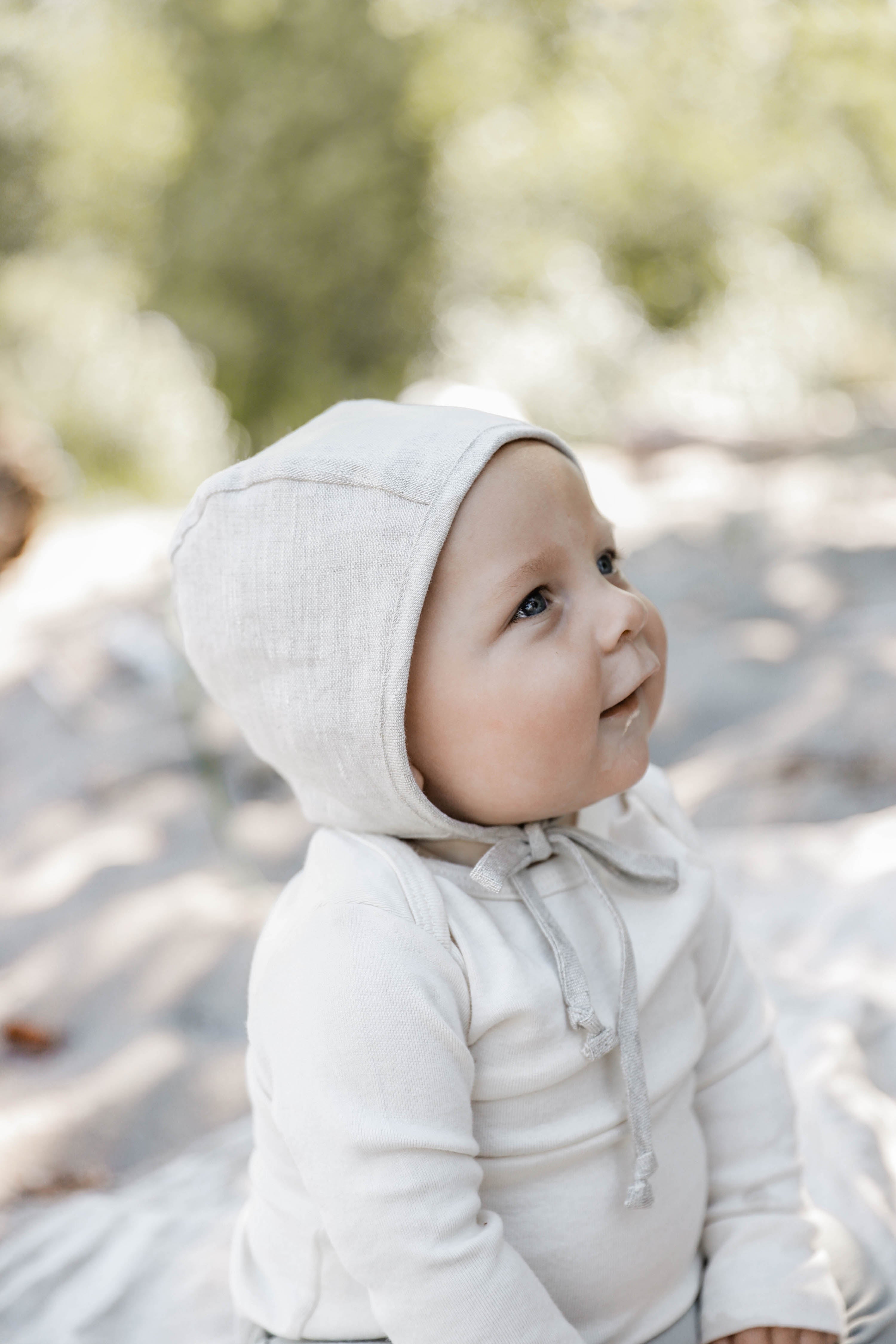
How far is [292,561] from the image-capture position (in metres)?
0.97

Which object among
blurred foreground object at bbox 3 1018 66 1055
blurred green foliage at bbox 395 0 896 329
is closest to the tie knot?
blurred foreground object at bbox 3 1018 66 1055

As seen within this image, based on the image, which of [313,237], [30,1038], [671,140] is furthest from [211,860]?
[313,237]

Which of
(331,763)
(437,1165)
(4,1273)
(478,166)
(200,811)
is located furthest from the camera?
(478,166)

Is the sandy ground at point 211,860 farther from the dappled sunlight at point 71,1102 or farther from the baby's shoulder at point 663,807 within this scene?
Answer: the baby's shoulder at point 663,807

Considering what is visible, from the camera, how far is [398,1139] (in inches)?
34.7

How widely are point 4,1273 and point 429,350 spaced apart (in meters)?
9.54

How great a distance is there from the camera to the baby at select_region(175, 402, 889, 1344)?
90 centimetres

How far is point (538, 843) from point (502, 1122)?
25 cm

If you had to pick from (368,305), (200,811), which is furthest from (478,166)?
(200,811)

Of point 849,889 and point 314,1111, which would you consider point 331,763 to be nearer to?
point 314,1111

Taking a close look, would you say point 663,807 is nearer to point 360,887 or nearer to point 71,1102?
point 360,887

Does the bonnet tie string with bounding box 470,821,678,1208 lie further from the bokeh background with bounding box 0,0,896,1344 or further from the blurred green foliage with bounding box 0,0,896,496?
the blurred green foliage with bounding box 0,0,896,496

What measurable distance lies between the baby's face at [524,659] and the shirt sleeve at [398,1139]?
0.17m

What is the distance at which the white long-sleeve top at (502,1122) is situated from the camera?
895 millimetres
